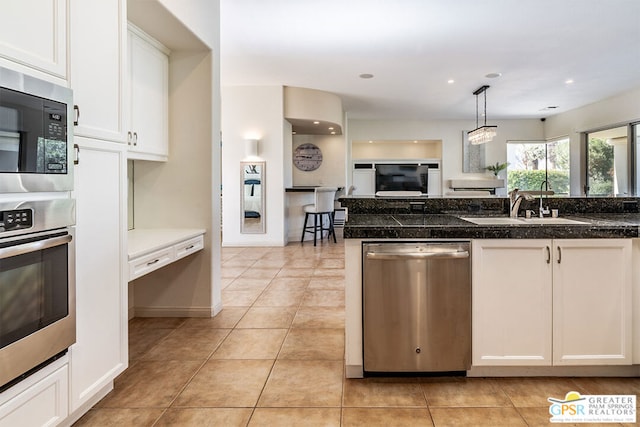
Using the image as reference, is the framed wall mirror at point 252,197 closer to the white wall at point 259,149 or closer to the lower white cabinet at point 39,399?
the white wall at point 259,149

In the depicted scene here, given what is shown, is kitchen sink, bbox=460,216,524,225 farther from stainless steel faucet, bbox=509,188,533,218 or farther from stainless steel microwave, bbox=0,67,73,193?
Result: stainless steel microwave, bbox=0,67,73,193

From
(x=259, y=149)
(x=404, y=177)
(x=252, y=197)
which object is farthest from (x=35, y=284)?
(x=404, y=177)

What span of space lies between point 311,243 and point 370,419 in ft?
18.3

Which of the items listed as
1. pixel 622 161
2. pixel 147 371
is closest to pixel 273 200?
pixel 147 371

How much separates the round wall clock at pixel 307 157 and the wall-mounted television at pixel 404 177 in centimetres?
188

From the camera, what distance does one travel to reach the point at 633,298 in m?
2.04

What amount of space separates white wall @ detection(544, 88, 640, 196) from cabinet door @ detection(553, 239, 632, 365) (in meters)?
6.72

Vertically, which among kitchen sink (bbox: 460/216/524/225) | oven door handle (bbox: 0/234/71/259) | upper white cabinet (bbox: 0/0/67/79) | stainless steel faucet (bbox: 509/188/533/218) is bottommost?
oven door handle (bbox: 0/234/71/259)

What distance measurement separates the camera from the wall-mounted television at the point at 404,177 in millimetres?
10211

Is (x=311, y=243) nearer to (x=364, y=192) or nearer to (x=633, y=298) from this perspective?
(x=364, y=192)

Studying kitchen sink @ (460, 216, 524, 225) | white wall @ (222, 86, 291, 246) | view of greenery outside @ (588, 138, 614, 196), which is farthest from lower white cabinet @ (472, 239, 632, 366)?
view of greenery outside @ (588, 138, 614, 196)

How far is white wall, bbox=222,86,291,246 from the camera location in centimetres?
686

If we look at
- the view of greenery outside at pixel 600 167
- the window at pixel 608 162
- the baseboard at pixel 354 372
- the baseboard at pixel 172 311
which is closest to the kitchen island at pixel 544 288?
the baseboard at pixel 354 372

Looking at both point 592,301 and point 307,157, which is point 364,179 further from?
point 592,301
